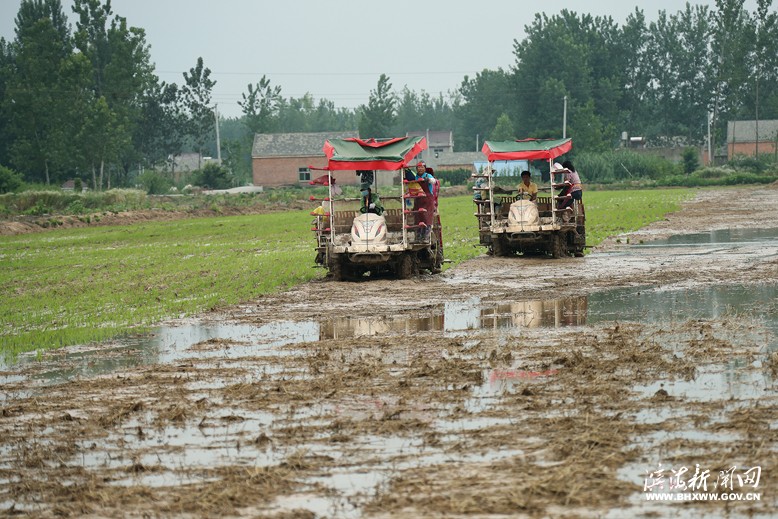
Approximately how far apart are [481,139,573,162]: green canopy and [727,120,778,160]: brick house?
90.8m

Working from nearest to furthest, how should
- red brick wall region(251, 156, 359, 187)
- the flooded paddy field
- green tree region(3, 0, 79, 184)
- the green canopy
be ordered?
the flooded paddy field < the green canopy < green tree region(3, 0, 79, 184) < red brick wall region(251, 156, 359, 187)

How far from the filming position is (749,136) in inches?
4454

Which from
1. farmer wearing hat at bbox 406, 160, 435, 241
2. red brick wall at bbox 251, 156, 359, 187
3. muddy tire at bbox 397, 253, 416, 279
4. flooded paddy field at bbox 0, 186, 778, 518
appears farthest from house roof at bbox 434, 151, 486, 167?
flooded paddy field at bbox 0, 186, 778, 518

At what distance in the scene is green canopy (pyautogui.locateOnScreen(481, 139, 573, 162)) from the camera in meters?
24.8

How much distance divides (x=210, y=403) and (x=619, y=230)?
80.8ft

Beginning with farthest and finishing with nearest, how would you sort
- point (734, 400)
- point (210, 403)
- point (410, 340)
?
point (410, 340), point (210, 403), point (734, 400)

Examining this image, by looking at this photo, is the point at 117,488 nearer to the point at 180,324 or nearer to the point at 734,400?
the point at 734,400

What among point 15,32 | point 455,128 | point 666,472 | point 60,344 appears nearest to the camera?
point 666,472

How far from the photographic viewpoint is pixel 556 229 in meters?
23.8

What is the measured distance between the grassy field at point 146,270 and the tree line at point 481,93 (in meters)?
33.4

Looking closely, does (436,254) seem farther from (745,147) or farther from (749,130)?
(749,130)

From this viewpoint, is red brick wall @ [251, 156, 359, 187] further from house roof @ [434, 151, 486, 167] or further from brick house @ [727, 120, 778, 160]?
brick house @ [727, 120, 778, 160]

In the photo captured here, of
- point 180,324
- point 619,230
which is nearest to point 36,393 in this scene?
point 180,324

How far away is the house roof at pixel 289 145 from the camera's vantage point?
10238 centimetres
